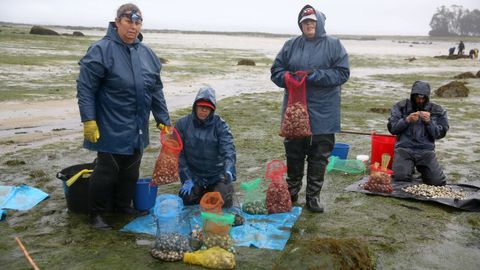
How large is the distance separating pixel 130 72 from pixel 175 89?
1187 centimetres

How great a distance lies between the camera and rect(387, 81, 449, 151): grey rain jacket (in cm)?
622

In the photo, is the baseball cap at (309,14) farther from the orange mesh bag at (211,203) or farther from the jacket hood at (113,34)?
the orange mesh bag at (211,203)

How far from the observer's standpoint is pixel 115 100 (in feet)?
14.5

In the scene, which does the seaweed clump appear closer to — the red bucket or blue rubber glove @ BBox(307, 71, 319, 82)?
blue rubber glove @ BBox(307, 71, 319, 82)

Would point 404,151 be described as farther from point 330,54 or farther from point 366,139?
point 366,139

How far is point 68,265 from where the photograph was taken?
3.79 metres

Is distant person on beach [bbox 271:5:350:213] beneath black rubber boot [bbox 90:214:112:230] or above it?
above

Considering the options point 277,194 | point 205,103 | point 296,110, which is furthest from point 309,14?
point 277,194

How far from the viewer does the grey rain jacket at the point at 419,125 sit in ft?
20.4

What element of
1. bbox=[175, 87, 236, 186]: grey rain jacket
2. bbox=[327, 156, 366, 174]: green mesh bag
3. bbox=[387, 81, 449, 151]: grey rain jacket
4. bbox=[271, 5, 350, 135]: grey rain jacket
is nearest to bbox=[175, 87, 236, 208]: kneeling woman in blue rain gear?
bbox=[175, 87, 236, 186]: grey rain jacket

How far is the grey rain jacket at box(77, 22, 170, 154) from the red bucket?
364 centimetres

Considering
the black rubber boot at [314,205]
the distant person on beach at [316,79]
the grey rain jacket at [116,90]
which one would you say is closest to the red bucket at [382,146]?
the distant person on beach at [316,79]


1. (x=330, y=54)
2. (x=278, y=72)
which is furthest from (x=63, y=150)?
(x=330, y=54)

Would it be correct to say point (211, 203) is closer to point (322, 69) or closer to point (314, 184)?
point (314, 184)
